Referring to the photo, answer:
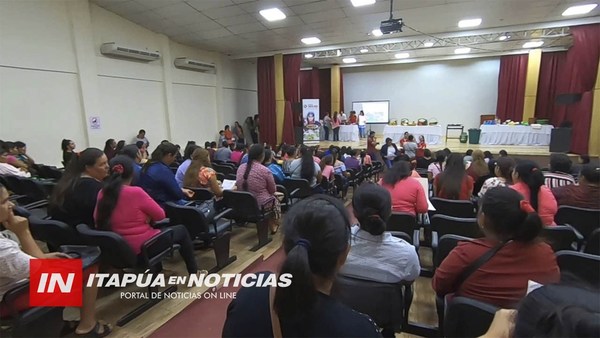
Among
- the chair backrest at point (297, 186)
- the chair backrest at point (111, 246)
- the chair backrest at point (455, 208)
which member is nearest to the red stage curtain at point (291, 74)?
the chair backrest at point (297, 186)

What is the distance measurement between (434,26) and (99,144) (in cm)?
832

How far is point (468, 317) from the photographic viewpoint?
4.14ft

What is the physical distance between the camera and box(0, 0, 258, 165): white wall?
18.3ft

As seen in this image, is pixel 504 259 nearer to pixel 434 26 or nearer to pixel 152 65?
pixel 434 26

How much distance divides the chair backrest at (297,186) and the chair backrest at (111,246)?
2.27 meters

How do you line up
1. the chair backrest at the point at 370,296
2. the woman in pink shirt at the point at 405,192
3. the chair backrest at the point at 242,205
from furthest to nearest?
the chair backrest at the point at 242,205, the woman in pink shirt at the point at 405,192, the chair backrest at the point at 370,296

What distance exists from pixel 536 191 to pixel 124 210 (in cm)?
310

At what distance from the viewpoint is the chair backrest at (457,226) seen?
2.38 m

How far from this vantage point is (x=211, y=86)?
1041 cm

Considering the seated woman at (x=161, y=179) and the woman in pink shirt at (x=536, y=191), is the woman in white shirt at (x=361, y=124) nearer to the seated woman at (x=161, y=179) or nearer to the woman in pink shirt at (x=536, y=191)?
the woman in pink shirt at (x=536, y=191)

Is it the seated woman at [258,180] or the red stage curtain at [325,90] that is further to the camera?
the red stage curtain at [325,90]

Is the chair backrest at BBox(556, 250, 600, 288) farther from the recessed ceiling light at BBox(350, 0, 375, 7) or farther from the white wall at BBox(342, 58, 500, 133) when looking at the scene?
the white wall at BBox(342, 58, 500, 133)

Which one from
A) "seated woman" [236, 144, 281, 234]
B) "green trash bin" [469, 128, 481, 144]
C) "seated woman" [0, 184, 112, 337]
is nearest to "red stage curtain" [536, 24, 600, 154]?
"green trash bin" [469, 128, 481, 144]

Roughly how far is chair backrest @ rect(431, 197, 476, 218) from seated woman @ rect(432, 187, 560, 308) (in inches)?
62.3
